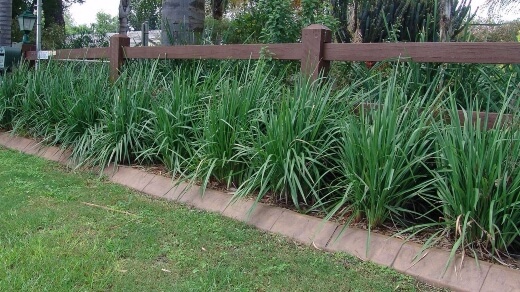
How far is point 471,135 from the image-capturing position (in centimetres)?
356

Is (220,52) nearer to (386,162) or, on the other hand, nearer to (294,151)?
(294,151)

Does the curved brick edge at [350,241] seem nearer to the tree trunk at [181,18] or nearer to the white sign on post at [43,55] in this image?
the tree trunk at [181,18]

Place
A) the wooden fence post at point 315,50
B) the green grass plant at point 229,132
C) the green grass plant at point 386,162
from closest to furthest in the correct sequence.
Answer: the green grass plant at point 386,162
the green grass plant at point 229,132
the wooden fence post at point 315,50

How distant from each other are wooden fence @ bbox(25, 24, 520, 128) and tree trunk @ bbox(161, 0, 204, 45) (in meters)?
1.23

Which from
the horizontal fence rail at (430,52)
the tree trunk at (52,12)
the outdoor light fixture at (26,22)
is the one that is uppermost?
the tree trunk at (52,12)

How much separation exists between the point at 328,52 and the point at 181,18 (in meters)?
4.41

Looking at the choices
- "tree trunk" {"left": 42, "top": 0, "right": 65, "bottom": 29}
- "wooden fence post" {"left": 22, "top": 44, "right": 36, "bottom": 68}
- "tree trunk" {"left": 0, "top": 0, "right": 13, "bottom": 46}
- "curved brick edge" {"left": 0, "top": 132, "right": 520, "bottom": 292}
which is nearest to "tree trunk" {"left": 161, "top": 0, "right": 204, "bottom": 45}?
"wooden fence post" {"left": 22, "top": 44, "right": 36, "bottom": 68}

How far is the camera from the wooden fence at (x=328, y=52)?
410 centimetres

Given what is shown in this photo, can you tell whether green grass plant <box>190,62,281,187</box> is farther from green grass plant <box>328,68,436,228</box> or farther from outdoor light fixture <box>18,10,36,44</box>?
outdoor light fixture <box>18,10,36,44</box>

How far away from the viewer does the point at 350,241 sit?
3814mm

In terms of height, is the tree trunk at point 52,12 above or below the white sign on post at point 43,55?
above

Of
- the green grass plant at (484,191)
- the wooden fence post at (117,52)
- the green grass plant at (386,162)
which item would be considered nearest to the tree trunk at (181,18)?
the wooden fence post at (117,52)

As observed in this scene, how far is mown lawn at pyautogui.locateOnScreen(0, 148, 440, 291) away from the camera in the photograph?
3328 mm

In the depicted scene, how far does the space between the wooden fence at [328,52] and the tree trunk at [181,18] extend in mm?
1231
